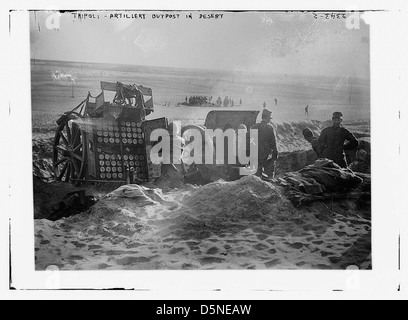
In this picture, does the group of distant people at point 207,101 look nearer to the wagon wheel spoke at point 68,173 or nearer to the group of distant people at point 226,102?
the group of distant people at point 226,102

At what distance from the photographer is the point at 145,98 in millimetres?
3219

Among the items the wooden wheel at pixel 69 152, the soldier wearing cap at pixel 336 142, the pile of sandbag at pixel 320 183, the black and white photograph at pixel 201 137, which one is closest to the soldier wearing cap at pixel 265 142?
the black and white photograph at pixel 201 137

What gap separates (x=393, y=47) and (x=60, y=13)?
1.90 meters

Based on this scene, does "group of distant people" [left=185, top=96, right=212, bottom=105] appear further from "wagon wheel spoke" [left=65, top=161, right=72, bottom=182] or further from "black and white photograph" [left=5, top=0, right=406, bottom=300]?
"wagon wheel spoke" [left=65, top=161, right=72, bottom=182]

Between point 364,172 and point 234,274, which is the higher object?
point 364,172

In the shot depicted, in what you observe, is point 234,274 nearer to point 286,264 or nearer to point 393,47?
point 286,264

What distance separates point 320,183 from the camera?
322 cm

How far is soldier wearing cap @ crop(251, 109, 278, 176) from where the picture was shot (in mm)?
3217

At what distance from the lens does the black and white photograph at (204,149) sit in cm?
315

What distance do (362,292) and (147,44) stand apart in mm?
1870

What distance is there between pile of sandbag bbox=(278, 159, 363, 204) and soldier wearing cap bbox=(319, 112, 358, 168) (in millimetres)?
70
